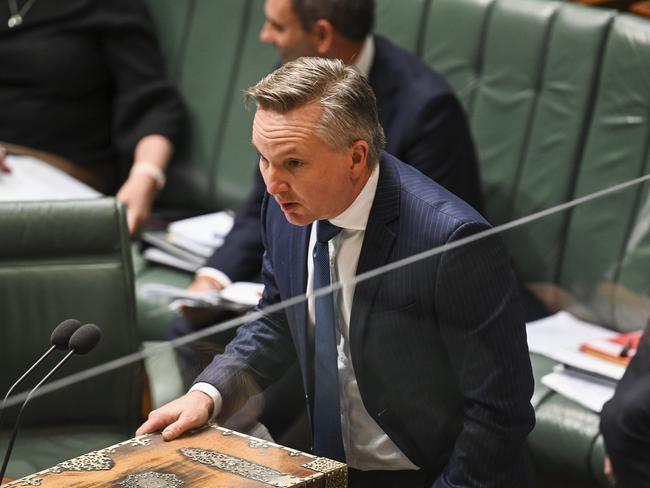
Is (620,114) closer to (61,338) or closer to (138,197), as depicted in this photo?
(138,197)

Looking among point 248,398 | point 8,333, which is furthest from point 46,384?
point 8,333

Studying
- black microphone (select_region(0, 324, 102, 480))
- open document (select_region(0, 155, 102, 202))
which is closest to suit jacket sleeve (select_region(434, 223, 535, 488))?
black microphone (select_region(0, 324, 102, 480))

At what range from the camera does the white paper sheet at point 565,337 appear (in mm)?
1465

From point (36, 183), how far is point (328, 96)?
63.0 inches

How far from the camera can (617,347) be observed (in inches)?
61.9

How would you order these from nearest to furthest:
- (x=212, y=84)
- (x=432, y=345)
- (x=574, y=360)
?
(x=432, y=345) < (x=574, y=360) < (x=212, y=84)

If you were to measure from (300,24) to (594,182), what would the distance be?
735 mm

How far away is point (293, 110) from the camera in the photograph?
48.5 inches

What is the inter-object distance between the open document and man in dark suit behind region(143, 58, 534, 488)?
1.42 meters

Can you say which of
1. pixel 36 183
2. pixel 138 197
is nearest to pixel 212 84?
pixel 138 197

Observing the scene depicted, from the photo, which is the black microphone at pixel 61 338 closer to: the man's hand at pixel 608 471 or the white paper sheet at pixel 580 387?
the man's hand at pixel 608 471

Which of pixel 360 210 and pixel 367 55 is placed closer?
pixel 360 210

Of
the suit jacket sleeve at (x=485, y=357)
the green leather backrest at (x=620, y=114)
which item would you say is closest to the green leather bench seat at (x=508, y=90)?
the green leather backrest at (x=620, y=114)

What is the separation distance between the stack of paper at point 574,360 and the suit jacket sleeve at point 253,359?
0.28 m
